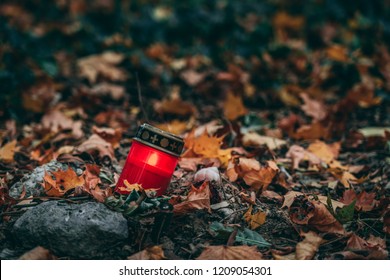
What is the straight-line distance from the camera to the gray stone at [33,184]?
1.68 meters

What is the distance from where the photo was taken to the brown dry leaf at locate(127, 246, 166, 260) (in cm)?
142

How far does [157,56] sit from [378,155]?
1739mm

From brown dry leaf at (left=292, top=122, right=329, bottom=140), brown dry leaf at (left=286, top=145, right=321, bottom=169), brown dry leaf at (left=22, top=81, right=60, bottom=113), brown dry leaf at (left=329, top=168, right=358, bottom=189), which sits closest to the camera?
brown dry leaf at (left=329, top=168, right=358, bottom=189)

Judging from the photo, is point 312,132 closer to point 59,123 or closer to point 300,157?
point 300,157

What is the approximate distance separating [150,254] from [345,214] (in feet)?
2.13

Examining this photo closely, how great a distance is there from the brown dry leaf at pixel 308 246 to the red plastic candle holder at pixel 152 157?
0.49 m

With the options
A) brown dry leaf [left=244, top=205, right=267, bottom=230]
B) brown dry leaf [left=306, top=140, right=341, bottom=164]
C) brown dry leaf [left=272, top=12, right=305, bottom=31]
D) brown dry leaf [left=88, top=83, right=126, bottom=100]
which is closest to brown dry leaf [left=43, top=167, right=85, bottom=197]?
brown dry leaf [left=244, top=205, right=267, bottom=230]

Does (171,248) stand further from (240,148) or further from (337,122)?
(337,122)

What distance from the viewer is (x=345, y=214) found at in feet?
5.05

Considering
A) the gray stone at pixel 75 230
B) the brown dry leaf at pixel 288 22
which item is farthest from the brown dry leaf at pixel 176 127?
the brown dry leaf at pixel 288 22

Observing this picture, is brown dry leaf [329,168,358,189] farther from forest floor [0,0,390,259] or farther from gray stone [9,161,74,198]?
gray stone [9,161,74,198]

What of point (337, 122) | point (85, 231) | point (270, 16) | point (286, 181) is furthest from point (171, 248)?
point (270, 16)

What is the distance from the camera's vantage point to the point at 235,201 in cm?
168

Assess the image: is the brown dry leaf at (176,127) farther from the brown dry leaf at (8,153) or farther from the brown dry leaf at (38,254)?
the brown dry leaf at (38,254)
